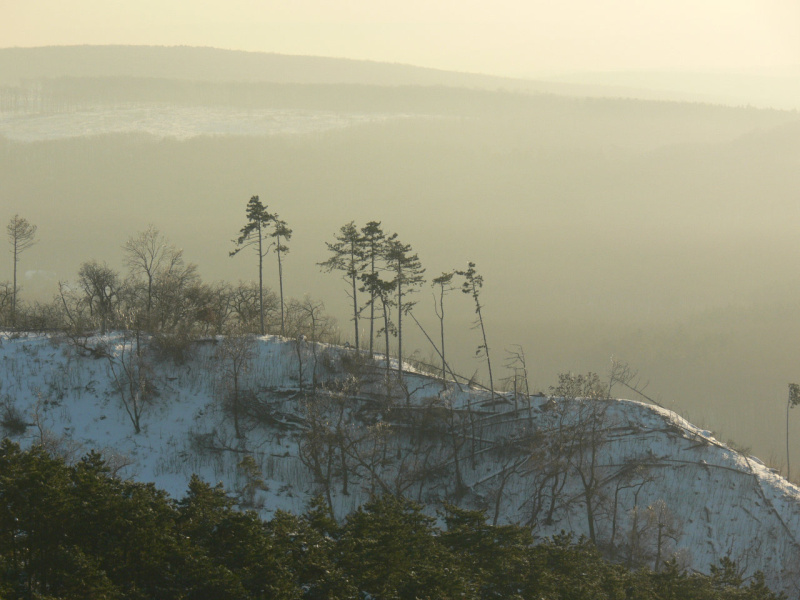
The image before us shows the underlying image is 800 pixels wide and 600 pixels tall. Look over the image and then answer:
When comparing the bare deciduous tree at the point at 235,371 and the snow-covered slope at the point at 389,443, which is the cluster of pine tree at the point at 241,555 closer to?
the snow-covered slope at the point at 389,443

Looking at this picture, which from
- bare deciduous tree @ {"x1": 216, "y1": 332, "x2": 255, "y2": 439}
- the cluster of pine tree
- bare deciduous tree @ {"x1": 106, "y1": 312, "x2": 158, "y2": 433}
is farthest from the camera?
bare deciduous tree @ {"x1": 216, "y1": 332, "x2": 255, "y2": 439}

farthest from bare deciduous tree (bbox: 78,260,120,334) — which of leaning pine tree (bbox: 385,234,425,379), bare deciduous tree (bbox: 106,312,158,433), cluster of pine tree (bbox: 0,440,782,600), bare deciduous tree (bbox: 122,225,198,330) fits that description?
cluster of pine tree (bbox: 0,440,782,600)

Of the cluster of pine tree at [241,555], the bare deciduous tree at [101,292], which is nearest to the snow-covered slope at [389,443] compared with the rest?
the bare deciduous tree at [101,292]

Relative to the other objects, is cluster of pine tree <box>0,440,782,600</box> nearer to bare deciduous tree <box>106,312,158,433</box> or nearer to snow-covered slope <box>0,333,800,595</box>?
snow-covered slope <box>0,333,800,595</box>

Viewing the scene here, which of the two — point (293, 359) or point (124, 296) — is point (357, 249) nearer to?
point (293, 359)

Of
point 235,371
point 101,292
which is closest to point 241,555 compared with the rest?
point 235,371

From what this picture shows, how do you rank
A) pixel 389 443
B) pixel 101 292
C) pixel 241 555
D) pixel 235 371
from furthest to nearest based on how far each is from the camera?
pixel 101 292
pixel 389 443
pixel 235 371
pixel 241 555

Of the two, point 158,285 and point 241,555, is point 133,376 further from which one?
point 241,555
